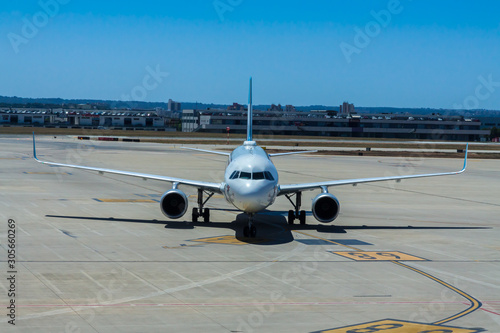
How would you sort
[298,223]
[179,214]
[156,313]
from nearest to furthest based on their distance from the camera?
[156,313], [179,214], [298,223]

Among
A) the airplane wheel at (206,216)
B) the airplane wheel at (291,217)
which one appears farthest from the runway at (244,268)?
the airplane wheel at (291,217)

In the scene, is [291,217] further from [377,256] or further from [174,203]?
[377,256]

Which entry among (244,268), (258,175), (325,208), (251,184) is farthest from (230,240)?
(325,208)

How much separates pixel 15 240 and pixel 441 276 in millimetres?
16187

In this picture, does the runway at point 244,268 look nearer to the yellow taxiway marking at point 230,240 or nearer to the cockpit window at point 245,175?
the yellow taxiway marking at point 230,240

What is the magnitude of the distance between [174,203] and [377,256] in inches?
404

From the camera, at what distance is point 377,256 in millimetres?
24484

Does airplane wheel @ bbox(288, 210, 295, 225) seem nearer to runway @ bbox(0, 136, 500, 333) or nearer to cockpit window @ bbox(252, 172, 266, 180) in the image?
runway @ bbox(0, 136, 500, 333)

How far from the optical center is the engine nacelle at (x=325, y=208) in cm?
2997

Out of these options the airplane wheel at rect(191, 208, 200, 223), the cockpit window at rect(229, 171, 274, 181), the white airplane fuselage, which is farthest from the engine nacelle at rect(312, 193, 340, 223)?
the airplane wheel at rect(191, 208, 200, 223)

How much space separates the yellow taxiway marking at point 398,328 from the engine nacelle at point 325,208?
46.2ft

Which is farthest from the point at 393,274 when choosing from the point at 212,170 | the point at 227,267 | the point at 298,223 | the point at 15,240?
the point at 212,170

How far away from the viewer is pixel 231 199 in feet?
89.8

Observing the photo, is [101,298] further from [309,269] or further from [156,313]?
[309,269]
